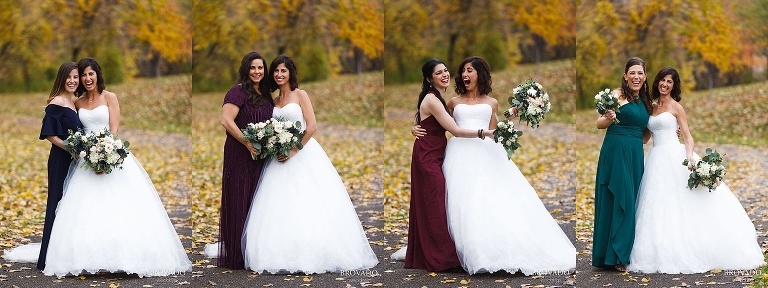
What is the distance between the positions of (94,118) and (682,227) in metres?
5.90

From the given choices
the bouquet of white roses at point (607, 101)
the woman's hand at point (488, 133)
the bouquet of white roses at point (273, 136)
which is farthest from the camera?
the woman's hand at point (488, 133)

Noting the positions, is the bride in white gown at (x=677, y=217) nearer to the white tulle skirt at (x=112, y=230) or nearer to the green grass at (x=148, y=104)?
the white tulle skirt at (x=112, y=230)

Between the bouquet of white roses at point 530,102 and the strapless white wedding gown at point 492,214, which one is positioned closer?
the strapless white wedding gown at point 492,214

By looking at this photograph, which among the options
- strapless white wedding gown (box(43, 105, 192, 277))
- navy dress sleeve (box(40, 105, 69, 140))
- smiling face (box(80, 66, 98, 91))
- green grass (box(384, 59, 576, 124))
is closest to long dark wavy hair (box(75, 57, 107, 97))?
smiling face (box(80, 66, 98, 91))

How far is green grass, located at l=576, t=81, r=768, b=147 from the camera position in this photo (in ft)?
61.0

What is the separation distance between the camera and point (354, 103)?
1952 centimetres

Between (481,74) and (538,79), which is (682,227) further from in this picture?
(538,79)

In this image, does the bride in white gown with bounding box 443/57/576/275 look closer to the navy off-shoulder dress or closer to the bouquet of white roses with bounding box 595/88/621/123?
the bouquet of white roses with bounding box 595/88/621/123

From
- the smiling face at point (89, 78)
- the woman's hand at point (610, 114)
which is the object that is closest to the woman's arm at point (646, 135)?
the woman's hand at point (610, 114)

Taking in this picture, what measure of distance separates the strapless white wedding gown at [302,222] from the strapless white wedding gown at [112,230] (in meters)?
0.78

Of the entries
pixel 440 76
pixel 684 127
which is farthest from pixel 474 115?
pixel 684 127

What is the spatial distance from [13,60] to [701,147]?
1863cm

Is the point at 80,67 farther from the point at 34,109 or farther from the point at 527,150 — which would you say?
the point at 34,109

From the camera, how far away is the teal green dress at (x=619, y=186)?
307 inches
